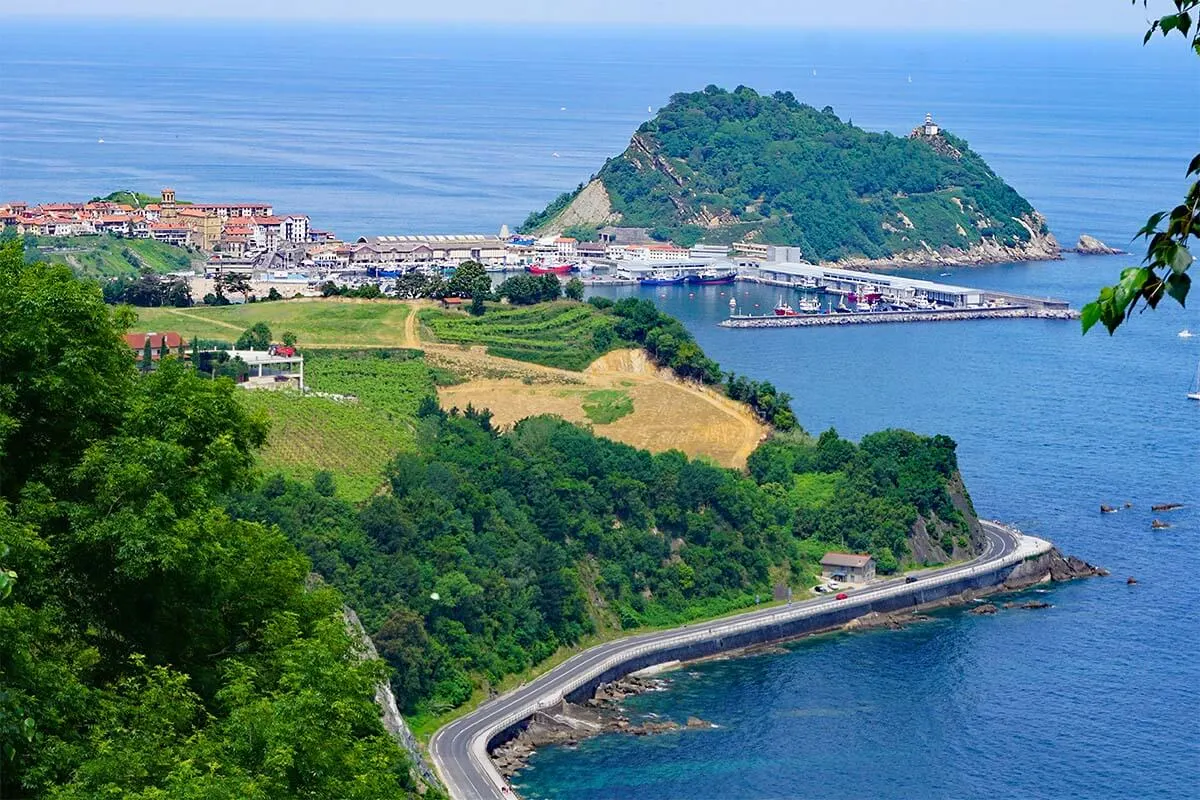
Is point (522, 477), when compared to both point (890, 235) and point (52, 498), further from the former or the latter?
point (890, 235)

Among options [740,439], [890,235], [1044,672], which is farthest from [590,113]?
[1044,672]

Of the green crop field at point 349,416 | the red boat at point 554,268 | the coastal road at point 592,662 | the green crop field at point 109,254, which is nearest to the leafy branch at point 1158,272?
the coastal road at point 592,662

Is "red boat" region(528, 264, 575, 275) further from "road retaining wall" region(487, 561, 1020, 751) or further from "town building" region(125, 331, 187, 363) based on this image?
"road retaining wall" region(487, 561, 1020, 751)

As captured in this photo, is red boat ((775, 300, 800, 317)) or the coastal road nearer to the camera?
the coastal road

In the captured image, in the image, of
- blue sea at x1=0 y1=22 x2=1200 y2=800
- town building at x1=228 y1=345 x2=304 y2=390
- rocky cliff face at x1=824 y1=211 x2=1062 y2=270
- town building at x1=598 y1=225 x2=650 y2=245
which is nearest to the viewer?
blue sea at x1=0 y1=22 x2=1200 y2=800

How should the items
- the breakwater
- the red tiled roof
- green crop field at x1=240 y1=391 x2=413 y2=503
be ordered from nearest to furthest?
1. green crop field at x1=240 y1=391 x2=413 y2=503
2. the red tiled roof
3. the breakwater

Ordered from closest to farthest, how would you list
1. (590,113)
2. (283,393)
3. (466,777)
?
(466,777), (283,393), (590,113)

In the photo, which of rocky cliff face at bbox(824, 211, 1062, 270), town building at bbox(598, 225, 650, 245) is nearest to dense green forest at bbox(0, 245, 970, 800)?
town building at bbox(598, 225, 650, 245)
